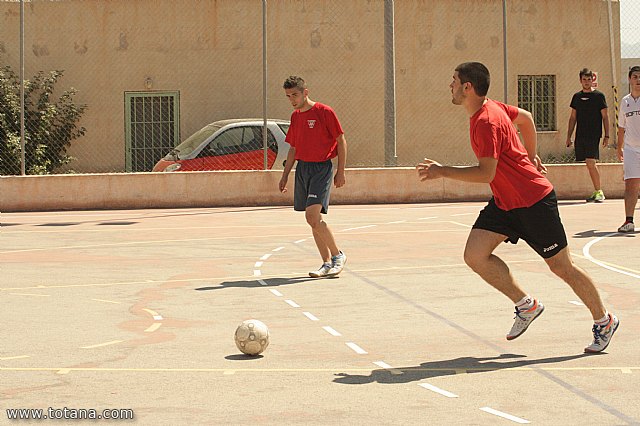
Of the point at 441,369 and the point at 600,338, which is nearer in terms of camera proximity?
the point at 441,369

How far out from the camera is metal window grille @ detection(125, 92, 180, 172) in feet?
88.5

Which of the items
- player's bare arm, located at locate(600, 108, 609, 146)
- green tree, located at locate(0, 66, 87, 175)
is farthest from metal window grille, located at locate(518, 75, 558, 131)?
green tree, located at locate(0, 66, 87, 175)

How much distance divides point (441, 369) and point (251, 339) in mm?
1200

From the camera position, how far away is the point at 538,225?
755cm

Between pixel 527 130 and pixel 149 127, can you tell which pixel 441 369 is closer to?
pixel 527 130

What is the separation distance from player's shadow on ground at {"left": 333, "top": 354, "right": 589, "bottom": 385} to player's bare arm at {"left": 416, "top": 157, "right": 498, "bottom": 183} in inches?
43.3

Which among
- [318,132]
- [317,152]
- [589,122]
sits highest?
[589,122]

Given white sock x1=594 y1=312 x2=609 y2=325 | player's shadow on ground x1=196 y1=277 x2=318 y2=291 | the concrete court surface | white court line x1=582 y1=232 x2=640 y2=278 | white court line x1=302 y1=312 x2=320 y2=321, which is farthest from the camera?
white court line x1=582 y1=232 x2=640 y2=278

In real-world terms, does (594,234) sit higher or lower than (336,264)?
higher

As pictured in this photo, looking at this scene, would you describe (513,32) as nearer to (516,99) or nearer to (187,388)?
(516,99)

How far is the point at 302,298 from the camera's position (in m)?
10.1

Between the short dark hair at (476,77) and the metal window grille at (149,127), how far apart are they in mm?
19640

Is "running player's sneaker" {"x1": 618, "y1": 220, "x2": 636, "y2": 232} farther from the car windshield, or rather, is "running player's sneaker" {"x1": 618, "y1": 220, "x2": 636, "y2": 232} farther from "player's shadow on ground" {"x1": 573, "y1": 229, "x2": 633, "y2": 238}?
the car windshield

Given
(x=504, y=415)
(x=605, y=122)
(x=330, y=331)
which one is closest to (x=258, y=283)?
(x=330, y=331)
